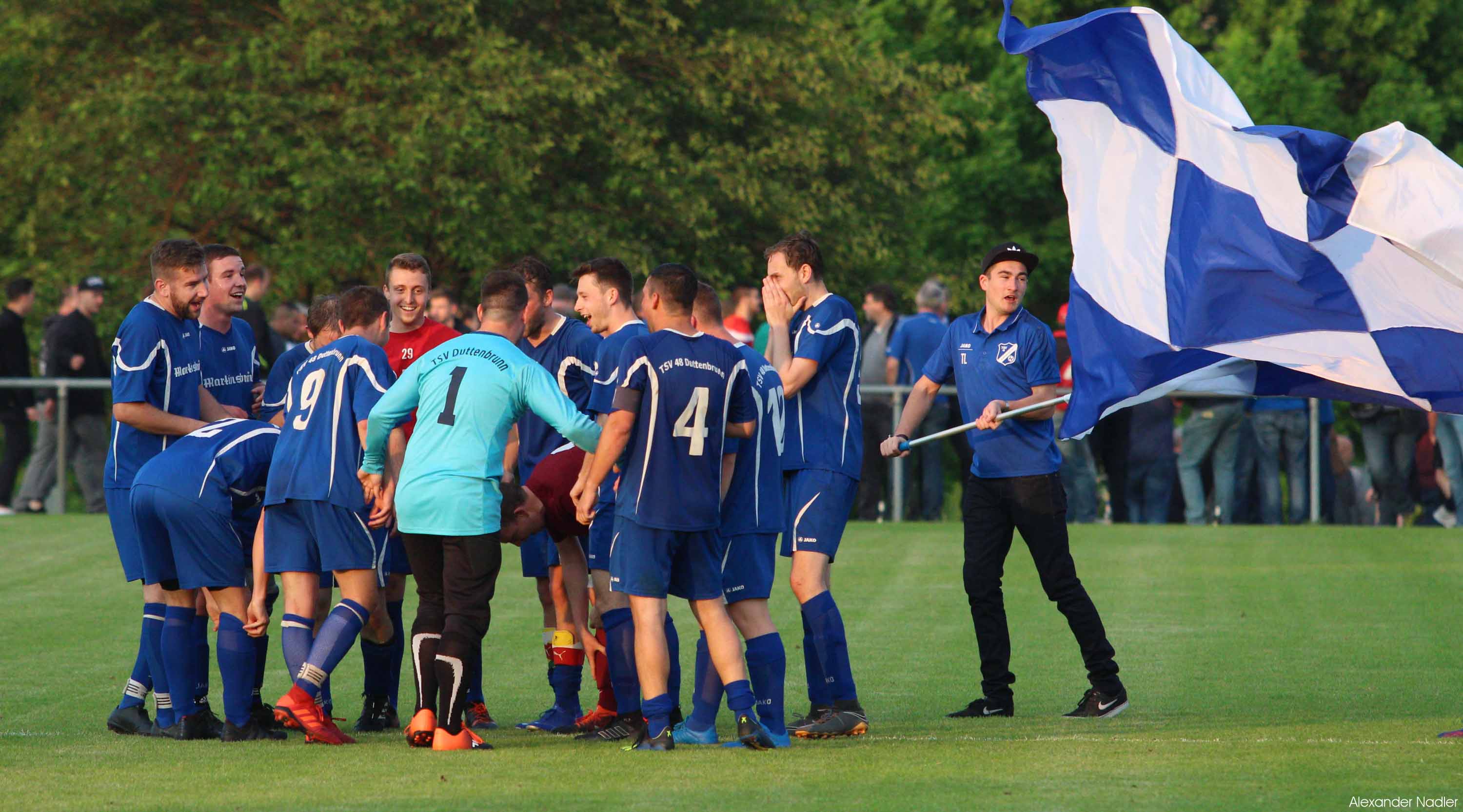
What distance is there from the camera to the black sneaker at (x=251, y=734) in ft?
26.6

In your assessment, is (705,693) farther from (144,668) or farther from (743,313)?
(743,313)

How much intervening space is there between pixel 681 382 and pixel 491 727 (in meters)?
2.14

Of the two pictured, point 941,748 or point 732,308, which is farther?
point 732,308

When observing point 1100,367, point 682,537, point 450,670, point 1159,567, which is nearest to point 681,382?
point 682,537

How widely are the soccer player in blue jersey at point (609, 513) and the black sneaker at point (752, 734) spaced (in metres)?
0.58

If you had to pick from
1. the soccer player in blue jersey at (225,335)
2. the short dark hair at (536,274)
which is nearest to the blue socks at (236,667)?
the soccer player in blue jersey at (225,335)

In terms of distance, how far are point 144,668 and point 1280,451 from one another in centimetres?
1386

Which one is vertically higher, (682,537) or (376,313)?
(376,313)

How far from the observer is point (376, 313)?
8.34 m

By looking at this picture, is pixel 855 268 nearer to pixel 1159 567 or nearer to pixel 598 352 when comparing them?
pixel 1159 567

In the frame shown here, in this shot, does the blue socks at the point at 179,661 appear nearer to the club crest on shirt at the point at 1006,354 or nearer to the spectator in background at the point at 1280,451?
the club crest on shirt at the point at 1006,354

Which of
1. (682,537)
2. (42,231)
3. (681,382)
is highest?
(42,231)

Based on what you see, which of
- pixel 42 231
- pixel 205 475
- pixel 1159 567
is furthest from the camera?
pixel 42 231

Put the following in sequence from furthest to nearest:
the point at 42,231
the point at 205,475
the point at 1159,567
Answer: the point at 42,231 → the point at 1159,567 → the point at 205,475
